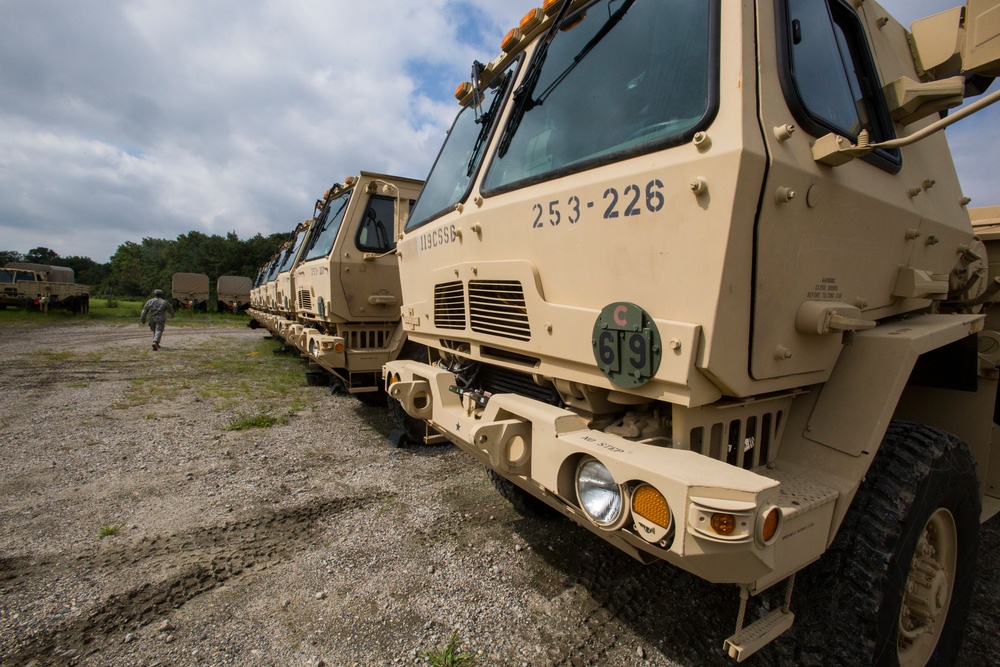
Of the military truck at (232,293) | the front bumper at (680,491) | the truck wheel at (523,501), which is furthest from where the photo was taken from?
the military truck at (232,293)

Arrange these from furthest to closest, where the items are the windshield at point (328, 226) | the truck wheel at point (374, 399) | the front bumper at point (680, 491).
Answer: the truck wheel at point (374, 399) → the windshield at point (328, 226) → the front bumper at point (680, 491)

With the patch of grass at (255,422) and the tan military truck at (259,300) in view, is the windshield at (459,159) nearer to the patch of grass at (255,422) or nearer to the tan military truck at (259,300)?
the patch of grass at (255,422)

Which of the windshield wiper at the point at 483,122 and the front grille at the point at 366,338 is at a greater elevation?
the windshield wiper at the point at 483,122

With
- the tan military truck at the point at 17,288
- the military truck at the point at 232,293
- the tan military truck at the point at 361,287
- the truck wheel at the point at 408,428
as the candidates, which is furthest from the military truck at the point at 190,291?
the truck wheel at the point at 408,428

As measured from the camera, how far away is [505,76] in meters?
2.87

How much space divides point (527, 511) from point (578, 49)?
2.61 meters

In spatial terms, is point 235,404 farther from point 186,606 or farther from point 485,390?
point 485,390

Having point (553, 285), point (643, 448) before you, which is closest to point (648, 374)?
point (643, 448)

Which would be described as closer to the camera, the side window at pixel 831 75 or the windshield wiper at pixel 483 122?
the side window at pixel 831 75

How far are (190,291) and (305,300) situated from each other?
30.5m

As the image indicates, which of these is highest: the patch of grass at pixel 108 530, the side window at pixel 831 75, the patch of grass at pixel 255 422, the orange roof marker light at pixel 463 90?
the orange roof marker light at pixel 463 90

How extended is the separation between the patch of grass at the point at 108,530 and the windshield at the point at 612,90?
120 inches

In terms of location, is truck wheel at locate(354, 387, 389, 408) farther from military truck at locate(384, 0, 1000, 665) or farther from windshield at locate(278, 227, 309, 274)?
windshield at locate(278, 227, 309, 274)

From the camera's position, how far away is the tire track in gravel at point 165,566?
2.14 m
